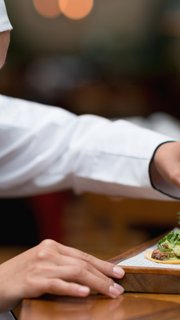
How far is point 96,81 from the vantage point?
7379mm

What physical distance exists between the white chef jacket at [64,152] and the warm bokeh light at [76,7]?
7398mm

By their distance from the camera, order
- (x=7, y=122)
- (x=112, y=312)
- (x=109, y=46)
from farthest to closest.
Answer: (x=109, y=46), (x=7, y=122), (x=112, y=312)

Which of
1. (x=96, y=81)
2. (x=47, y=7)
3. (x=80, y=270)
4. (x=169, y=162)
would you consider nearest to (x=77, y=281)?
(x=80, y=270)

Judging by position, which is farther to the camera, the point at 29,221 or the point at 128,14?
the point at 128,14

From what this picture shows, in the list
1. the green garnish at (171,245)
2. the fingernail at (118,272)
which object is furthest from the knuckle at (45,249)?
the green garnish at (171,245)

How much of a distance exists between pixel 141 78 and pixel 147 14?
3330 mm

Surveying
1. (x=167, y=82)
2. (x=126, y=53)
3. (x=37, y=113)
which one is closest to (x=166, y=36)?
(x=126, y=53)

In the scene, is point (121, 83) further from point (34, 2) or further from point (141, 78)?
point (34, 2)

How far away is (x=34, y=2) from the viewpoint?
1121 centimetres

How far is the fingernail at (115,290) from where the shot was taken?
123 cm

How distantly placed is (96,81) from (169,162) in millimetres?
5766

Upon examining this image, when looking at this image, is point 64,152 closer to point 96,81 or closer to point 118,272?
point 118,272

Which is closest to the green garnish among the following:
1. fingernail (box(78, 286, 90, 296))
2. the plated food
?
the plated food

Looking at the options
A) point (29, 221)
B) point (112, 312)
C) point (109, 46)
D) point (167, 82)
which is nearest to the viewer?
point (112, 312)
